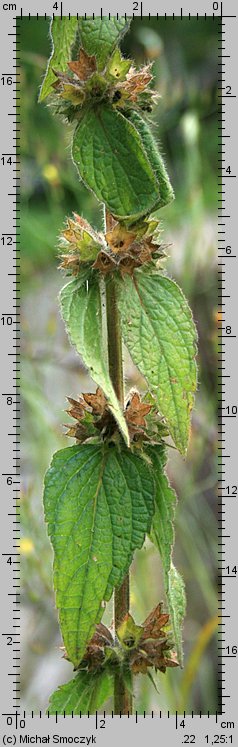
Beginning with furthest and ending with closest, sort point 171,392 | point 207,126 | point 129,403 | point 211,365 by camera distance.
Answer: point 207,126 < point 211,365 < point 129,403 < point 171,392

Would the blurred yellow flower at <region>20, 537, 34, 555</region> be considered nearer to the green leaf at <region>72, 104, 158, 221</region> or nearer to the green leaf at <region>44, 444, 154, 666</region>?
the green leaf at <region>44, 444, 154, 666</region>

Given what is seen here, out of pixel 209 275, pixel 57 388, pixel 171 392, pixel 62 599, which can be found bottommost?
pixel 62 599

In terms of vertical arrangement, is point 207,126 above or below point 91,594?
above

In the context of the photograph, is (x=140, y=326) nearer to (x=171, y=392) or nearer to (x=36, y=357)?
(x=171, y=392)

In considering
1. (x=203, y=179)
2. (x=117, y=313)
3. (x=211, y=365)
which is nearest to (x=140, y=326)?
(x=117, y=313)

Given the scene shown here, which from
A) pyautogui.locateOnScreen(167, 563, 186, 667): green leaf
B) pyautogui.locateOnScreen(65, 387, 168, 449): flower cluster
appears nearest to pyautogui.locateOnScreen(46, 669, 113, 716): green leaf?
pyautogui.locateOnScreen(167, 563, 186, 667): green leaf

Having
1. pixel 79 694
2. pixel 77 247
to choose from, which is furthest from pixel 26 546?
pixel 77 247
